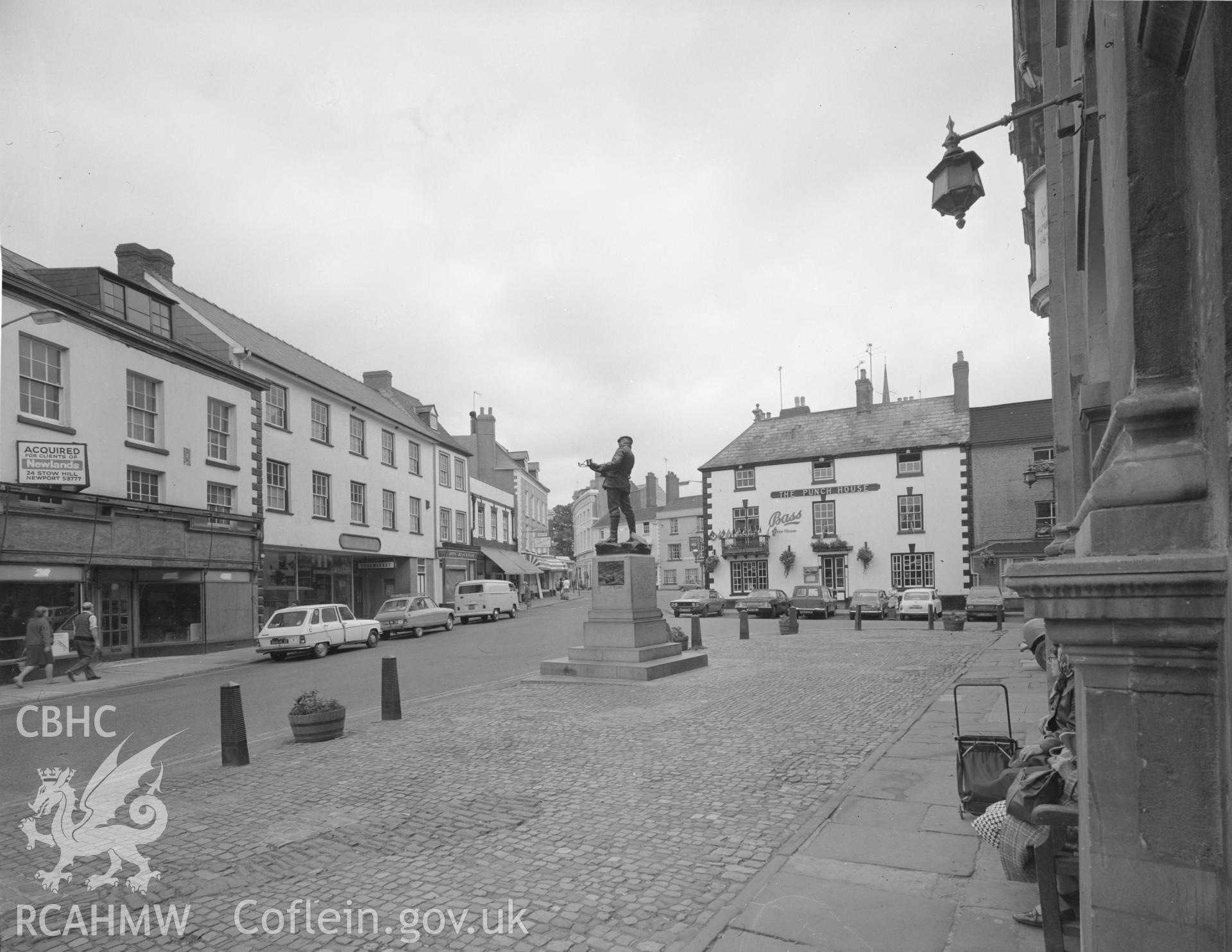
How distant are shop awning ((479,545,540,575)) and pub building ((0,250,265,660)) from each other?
22324 mm

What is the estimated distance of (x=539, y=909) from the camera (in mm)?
4449

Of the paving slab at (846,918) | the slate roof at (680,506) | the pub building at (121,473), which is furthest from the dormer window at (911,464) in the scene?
the slate roof at (680,506)

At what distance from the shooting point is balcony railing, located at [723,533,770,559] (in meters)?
42.8

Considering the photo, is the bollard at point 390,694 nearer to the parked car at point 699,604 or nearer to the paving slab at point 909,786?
the paving slab at point 909,786

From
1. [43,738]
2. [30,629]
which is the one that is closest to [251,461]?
[30,629]

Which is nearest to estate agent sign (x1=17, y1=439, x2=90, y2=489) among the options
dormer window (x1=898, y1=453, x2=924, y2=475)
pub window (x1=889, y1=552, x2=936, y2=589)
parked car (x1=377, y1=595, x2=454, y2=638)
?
parked car (x1=377, y1=595, x2=454, y2=638)

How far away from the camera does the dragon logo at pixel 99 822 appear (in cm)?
520

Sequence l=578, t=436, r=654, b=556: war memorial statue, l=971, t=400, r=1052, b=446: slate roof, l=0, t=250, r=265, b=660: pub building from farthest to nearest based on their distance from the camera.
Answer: l=971, t=400, r=1052, b=446: slate roof
l=0, t=250, r=265, b=660: pub building
l=578, t=436, r=654, b=556: war memorial statue

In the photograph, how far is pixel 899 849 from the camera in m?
5.16

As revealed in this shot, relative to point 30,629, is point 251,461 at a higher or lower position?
higher

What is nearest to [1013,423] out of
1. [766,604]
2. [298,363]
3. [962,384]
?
[962,384]

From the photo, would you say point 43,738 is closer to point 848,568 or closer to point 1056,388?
point 1056,388

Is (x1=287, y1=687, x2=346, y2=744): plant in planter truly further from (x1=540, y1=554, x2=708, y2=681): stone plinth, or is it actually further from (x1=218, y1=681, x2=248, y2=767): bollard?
(x1=540, y1=554, x2=708, y2=681): stone plinth

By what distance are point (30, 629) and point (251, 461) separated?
33.8 ft
